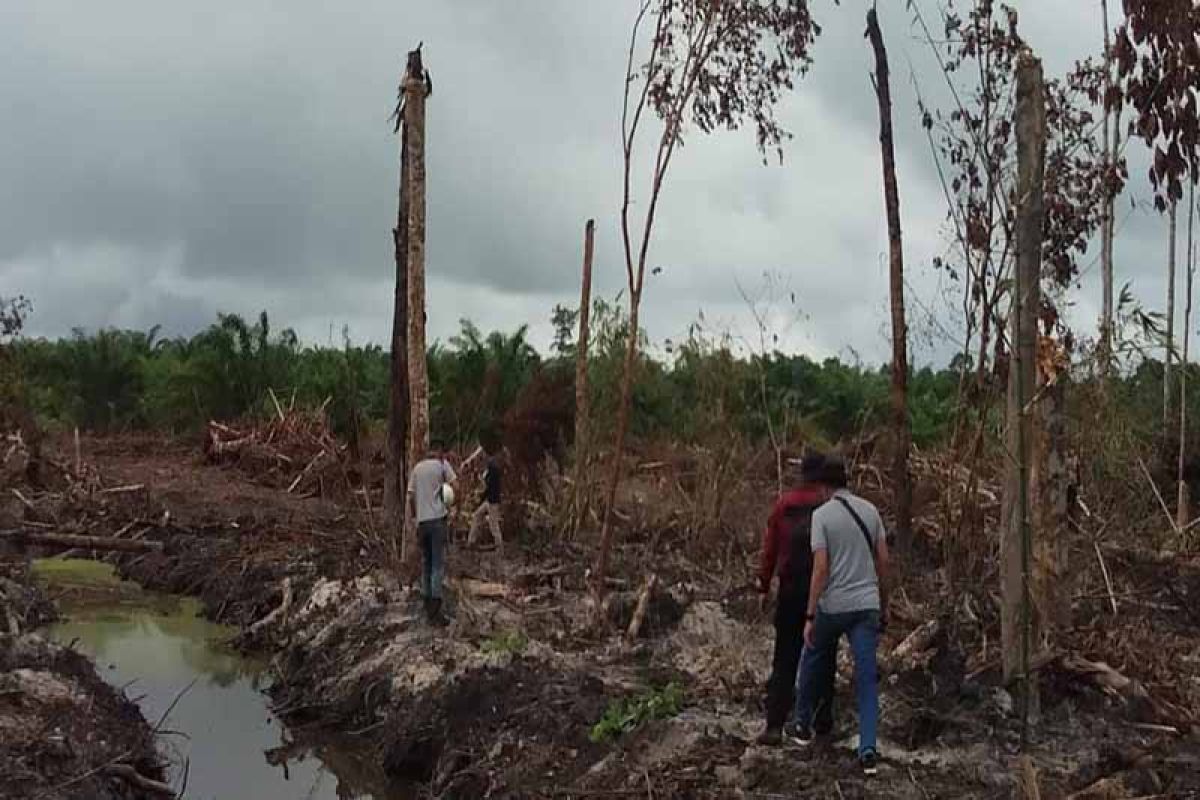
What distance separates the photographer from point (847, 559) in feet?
26.7

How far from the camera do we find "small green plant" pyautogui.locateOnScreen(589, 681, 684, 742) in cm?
962

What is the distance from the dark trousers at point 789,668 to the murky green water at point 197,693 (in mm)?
3779

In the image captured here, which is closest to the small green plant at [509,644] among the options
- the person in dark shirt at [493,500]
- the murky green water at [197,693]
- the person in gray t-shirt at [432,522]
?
the person in gray t-shirt at [432,522]

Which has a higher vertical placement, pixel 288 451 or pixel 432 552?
pixel 288 451

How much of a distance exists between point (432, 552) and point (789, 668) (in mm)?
5287

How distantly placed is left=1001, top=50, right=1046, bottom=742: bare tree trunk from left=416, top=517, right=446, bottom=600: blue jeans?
6.03 m

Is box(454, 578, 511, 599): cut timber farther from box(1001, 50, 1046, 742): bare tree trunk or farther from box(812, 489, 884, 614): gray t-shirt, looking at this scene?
box(1001, 50, 1046, 742): bare tree trunk

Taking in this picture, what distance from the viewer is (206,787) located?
1102 cm

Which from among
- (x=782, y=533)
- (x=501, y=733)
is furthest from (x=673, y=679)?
(x=782, y=533)

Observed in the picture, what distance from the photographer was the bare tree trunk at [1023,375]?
819 cm

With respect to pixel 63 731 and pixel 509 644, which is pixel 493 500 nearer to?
pixel 509 644

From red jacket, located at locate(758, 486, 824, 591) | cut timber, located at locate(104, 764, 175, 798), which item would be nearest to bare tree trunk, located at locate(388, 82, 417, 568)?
cut timber, located at locate(104, 764, 175, 798)

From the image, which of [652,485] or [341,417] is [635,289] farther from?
[341,417]

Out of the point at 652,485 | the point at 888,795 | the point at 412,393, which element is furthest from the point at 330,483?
the point at 888,795
